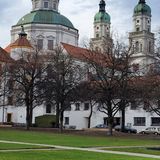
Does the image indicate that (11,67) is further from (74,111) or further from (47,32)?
(47,32)

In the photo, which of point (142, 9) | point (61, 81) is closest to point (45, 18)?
point (142, 9)

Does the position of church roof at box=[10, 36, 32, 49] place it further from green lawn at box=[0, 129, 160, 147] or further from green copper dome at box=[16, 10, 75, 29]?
green lawn at box=[0, 129, 160, 147]

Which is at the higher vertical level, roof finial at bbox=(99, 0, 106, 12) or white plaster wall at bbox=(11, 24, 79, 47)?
roof finial at bbox=(99, 0, 106, 12)

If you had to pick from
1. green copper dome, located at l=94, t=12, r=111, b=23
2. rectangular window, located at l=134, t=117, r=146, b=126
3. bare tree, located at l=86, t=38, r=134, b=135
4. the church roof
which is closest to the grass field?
bare tree, located at l=86, t=38, r=134, b=135

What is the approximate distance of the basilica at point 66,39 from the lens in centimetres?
8844

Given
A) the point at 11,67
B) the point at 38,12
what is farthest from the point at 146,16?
the point at 11,67

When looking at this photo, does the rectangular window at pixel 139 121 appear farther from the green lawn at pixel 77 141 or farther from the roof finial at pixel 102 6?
the roof finial at pixel 102 6

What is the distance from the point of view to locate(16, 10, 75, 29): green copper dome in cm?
11112

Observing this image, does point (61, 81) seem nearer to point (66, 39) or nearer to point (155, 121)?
point (155, 121)

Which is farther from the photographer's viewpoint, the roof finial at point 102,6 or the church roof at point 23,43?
the roof finial at point 102,6

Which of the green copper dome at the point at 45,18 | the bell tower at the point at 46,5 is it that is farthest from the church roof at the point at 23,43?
the bell tower at the point at 46,5

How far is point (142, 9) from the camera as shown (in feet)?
447

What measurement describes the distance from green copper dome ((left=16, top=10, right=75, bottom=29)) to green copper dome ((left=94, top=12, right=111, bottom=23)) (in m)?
30.0

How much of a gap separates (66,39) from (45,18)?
729 cm
